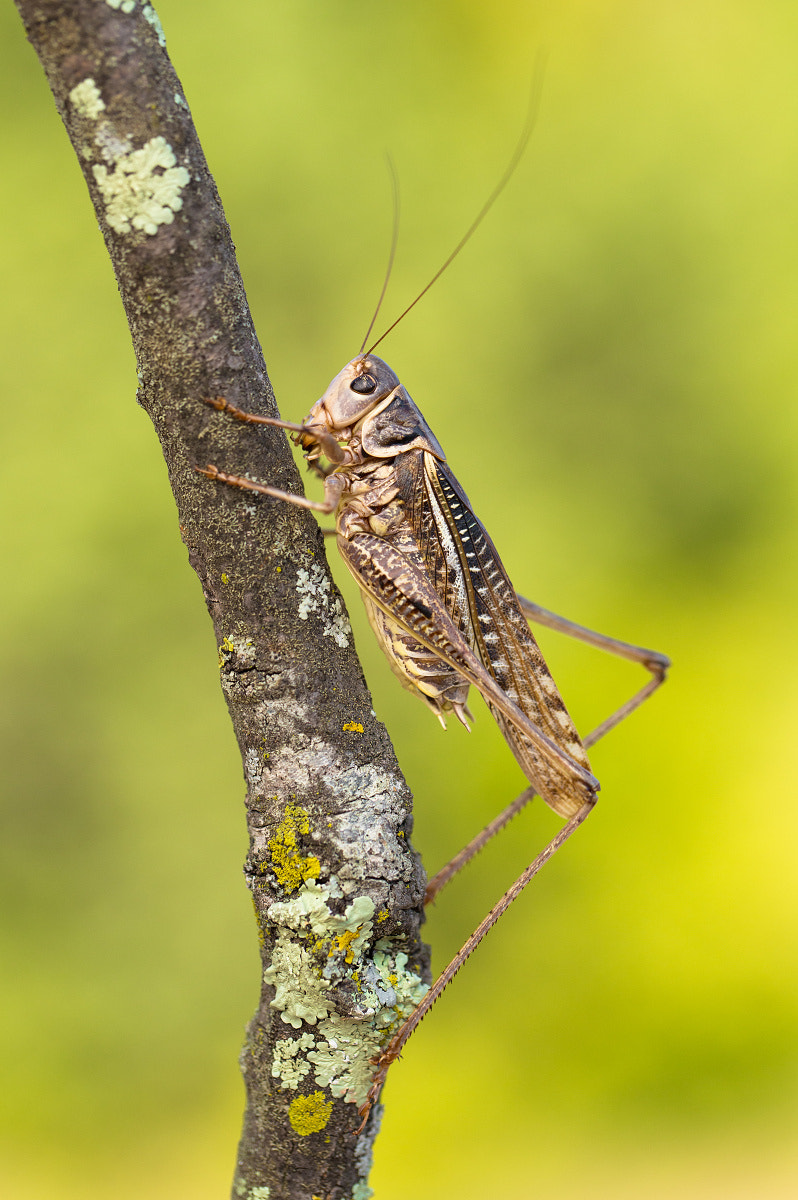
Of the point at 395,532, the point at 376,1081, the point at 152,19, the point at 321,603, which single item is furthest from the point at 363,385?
the point at 376,1081

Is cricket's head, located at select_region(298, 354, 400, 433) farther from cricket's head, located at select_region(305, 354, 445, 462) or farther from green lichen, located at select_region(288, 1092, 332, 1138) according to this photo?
green lichen, located at select_region(288, 1092, 332, 1138)

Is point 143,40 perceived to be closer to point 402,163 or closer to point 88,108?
point 88,108

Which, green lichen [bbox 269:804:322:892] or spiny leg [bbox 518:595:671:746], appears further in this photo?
spiny leg [bbox 518:595:671:746]

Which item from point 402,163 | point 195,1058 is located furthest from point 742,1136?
point 402,163

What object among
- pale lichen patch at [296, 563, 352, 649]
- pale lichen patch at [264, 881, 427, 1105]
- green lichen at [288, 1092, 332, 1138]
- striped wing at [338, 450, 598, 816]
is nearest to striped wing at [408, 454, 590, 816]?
striped wing at [338, 450, 598, 816]

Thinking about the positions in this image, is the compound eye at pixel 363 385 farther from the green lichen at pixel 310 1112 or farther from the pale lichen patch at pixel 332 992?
the green lichen at pixel 310 1112

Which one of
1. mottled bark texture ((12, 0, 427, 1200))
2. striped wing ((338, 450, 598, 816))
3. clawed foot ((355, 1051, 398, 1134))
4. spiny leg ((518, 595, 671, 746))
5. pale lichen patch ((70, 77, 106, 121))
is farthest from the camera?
spiny leg ((518, 595, 671, 746))

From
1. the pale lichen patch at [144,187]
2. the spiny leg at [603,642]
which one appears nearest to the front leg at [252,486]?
the pale lichen patch at [144,187]
